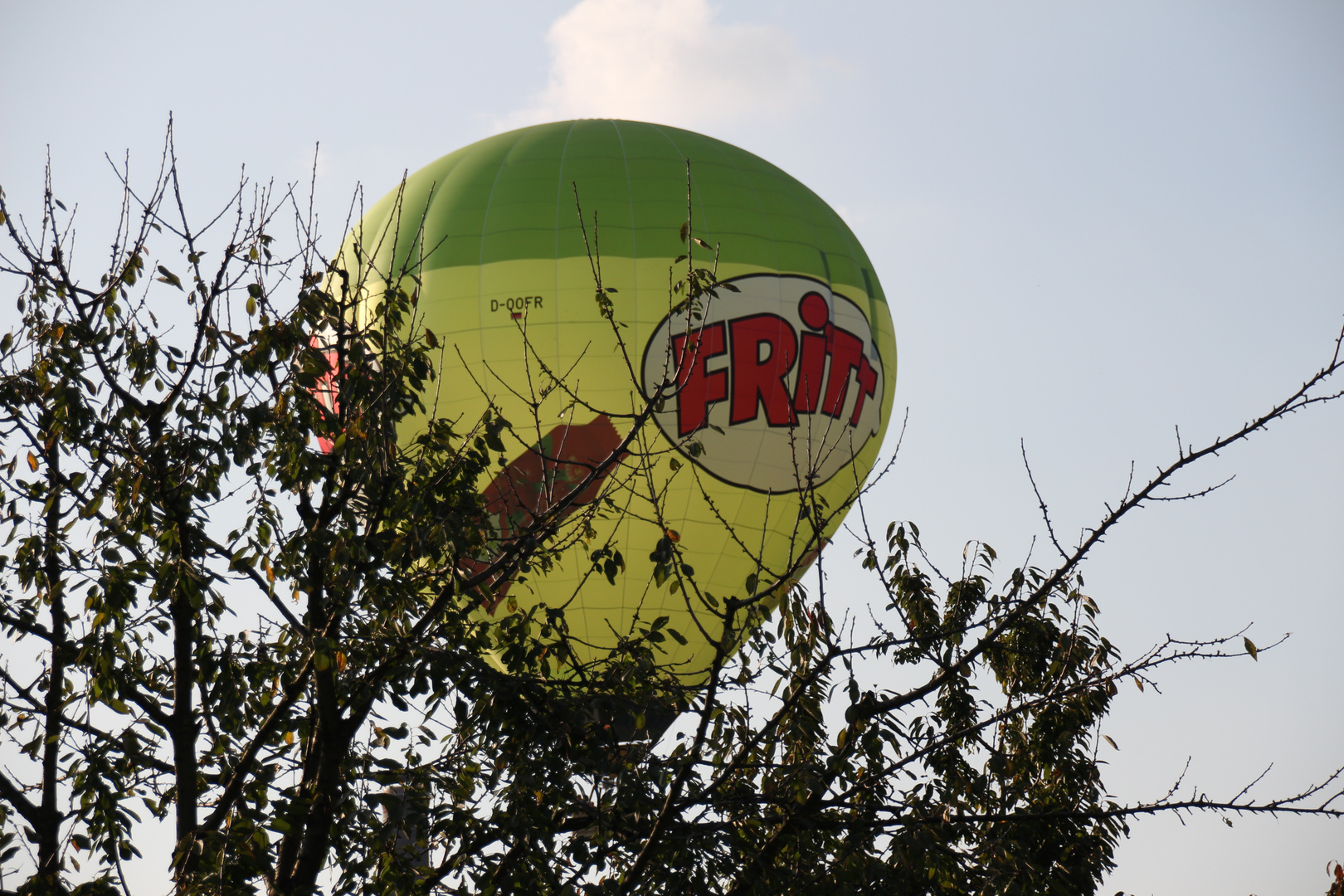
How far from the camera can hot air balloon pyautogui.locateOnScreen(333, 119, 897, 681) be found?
13031mm

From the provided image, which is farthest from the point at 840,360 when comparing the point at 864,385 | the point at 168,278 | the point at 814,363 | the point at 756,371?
the point at 168,278

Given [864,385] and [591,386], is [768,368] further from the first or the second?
[591,386]

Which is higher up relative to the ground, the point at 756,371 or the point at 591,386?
the point at 756,371

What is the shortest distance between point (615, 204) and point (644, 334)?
1658mm

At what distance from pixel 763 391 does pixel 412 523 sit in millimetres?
7846

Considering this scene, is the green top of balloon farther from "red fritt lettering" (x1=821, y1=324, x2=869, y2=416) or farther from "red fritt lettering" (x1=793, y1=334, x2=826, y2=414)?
"red fritt lettering" (x1=793, y1=334, x2=826, y2=414)

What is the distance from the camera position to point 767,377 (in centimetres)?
1345

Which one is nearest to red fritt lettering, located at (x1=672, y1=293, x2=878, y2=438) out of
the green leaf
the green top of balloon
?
the green top of balloon

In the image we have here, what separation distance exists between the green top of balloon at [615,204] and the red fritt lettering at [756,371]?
0.91m

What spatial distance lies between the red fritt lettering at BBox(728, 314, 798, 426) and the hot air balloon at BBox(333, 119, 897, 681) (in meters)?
0.02

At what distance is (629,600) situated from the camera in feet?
43.9

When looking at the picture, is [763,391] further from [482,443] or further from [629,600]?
[482,443]

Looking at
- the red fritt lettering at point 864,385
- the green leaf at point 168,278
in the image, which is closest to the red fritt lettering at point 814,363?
the red fritt lettering at point 864,385

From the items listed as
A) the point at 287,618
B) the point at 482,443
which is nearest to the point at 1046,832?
the point at 482,443
